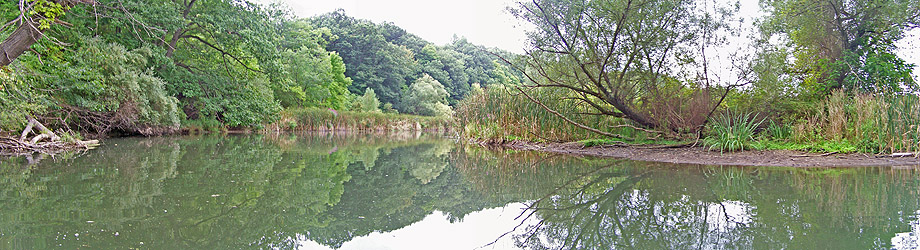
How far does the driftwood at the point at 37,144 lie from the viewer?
6859mm

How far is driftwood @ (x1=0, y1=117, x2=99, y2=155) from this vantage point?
6859 millimetres

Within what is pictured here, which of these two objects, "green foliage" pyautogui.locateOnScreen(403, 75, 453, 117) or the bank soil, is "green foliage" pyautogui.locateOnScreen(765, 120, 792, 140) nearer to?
the bank soil

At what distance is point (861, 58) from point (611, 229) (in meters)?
10.1

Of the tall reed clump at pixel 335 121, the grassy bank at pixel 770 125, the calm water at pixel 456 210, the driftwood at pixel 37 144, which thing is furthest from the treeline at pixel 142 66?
the tall reed clump at pixel 335 121

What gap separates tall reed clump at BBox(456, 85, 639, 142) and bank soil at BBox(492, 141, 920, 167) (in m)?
0.98

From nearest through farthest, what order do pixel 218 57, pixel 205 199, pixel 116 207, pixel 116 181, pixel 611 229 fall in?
pixel 611 229
pixel 116 207
pixel 205 199
pixel 116 181
pixel 218 57

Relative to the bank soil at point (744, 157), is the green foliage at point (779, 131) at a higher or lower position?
higher

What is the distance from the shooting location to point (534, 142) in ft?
31.8

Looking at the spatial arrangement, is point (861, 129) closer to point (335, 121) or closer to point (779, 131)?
point (779, 131)

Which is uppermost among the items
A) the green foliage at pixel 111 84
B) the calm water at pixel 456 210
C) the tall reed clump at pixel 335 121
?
the green foliage at pixel 111 84

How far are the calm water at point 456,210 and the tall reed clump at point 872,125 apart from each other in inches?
51.4

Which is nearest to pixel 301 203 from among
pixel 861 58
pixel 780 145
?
pixel 780 145

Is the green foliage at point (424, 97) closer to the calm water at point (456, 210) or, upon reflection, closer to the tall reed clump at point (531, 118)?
the tall reed clump at point (531, 118)

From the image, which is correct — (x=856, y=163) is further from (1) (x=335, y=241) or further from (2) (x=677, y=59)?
(1) (x=335, y=241)
